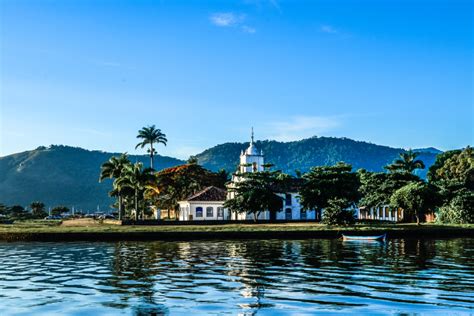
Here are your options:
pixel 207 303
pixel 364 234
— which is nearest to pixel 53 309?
pixel 207 303

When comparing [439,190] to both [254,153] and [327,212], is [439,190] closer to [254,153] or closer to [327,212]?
[327,212]

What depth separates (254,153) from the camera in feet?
344

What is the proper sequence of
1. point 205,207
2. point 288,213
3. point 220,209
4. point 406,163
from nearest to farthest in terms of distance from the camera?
1. point 288,213
2. point 205,207
3. point 220,209
4. point 406,163

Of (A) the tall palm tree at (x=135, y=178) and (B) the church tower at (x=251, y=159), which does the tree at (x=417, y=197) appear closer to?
(B) the church tower at (x=251, y=159)

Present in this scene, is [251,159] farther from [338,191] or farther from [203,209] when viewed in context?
[338,191]

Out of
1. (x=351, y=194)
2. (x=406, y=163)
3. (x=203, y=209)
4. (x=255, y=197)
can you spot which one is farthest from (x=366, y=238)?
(x=406, y=163)

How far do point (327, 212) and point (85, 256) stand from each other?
3741 cm

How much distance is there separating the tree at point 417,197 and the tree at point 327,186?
22.6ft

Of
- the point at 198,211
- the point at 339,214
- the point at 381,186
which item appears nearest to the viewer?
the point at 339,214

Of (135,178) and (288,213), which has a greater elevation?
(135,178)

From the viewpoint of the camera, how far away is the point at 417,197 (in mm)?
73062

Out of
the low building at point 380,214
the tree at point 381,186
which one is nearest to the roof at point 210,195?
the tree at point 381,186

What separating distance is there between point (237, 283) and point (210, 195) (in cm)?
7285

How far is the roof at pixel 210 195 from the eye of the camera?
96863mm
